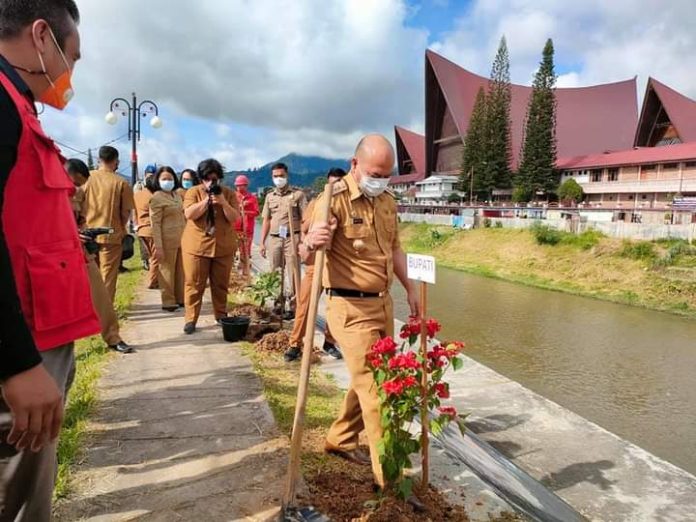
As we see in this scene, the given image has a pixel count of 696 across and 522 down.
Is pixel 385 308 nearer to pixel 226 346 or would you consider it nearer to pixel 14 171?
pixel 14 171

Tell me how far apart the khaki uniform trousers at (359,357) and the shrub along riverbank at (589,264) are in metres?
10.8

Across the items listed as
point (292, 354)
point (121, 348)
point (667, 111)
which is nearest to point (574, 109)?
point (667, 111)

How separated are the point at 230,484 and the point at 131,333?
3.19m

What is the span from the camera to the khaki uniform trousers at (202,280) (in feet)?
16.5

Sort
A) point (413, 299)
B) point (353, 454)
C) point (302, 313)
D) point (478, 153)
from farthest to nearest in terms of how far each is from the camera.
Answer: point (478, 153), point (302, 313), point (413, 299), point (353, 454)

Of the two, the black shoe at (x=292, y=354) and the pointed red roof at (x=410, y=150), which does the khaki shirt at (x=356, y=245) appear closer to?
the black shoe at (x=292, y=354)

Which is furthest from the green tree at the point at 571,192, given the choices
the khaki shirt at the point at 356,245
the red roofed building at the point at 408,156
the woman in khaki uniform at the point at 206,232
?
the khaki shirt at the point at 356,245

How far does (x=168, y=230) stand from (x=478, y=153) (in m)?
36.9

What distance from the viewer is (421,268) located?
7.61 feet

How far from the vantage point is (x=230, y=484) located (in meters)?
2.44

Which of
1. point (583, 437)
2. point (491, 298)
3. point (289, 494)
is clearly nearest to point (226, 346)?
point (289, 494)

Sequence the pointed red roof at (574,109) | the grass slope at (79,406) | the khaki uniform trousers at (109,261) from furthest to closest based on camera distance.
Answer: the pointed red roof at (574,109), the khaki uniform trousers at (109,261), the grass slope at (79,406)

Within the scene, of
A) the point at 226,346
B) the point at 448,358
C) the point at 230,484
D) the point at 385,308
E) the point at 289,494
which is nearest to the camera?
the point at 289,494

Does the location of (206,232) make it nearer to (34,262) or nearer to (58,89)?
(58,89)
